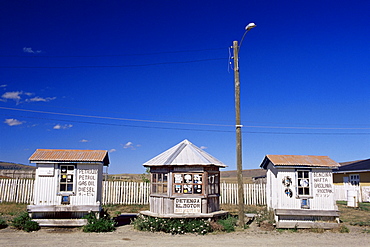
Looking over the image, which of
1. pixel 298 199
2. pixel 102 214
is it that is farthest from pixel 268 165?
pixel 102 214

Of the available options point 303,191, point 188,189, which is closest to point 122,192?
point 188,189

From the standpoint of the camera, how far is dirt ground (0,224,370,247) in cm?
1118

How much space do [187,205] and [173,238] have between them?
6.16 feet

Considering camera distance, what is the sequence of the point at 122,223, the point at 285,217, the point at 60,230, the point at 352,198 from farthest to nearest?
the point at 352,198
the point at 122,223
the point at 285,217
the point at 60,230

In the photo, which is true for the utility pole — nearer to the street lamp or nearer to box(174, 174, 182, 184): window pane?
the street lamp

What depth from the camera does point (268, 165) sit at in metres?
15.5

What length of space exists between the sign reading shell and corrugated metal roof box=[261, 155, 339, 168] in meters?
3.72

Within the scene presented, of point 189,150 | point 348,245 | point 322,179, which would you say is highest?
point 189,150

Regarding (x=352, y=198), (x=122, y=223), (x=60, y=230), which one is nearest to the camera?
(x=60, y=230)

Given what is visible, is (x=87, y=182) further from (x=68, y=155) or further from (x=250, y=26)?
(x=250, y=26)

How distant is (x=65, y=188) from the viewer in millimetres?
14023

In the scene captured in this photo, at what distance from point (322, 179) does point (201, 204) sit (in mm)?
5443

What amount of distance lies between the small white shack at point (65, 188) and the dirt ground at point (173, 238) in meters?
0.79

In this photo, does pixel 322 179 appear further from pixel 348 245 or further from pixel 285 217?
pixel 348 245
